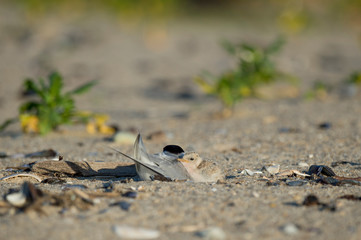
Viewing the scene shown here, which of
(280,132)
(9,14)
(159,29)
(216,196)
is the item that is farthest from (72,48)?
(216,196)

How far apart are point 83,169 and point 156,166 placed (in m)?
0.49

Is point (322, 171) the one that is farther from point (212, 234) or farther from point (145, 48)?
point (145, 48)

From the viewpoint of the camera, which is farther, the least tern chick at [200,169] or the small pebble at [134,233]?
the least tern chick at [200,169]

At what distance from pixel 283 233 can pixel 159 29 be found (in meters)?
10.2

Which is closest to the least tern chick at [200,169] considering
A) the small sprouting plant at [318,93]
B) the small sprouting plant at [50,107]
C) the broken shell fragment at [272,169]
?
the broken shell fragment at [272,169]

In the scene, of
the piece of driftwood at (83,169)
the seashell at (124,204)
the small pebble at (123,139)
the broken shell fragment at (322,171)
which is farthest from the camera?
the small pebble at (123,139)

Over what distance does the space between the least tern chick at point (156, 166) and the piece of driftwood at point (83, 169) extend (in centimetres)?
22

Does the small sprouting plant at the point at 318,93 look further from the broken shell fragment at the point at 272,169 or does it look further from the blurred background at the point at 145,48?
the broken shell fragment at the point at 272,169

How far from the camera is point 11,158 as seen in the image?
342 centimetres

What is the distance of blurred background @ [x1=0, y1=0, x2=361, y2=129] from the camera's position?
6.80 m

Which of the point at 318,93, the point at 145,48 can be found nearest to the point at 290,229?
the point at 318,93

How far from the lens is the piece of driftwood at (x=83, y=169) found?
277 cm

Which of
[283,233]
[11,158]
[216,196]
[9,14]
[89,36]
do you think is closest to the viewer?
[283,233]

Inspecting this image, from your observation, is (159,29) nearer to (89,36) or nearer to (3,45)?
(89,36)
